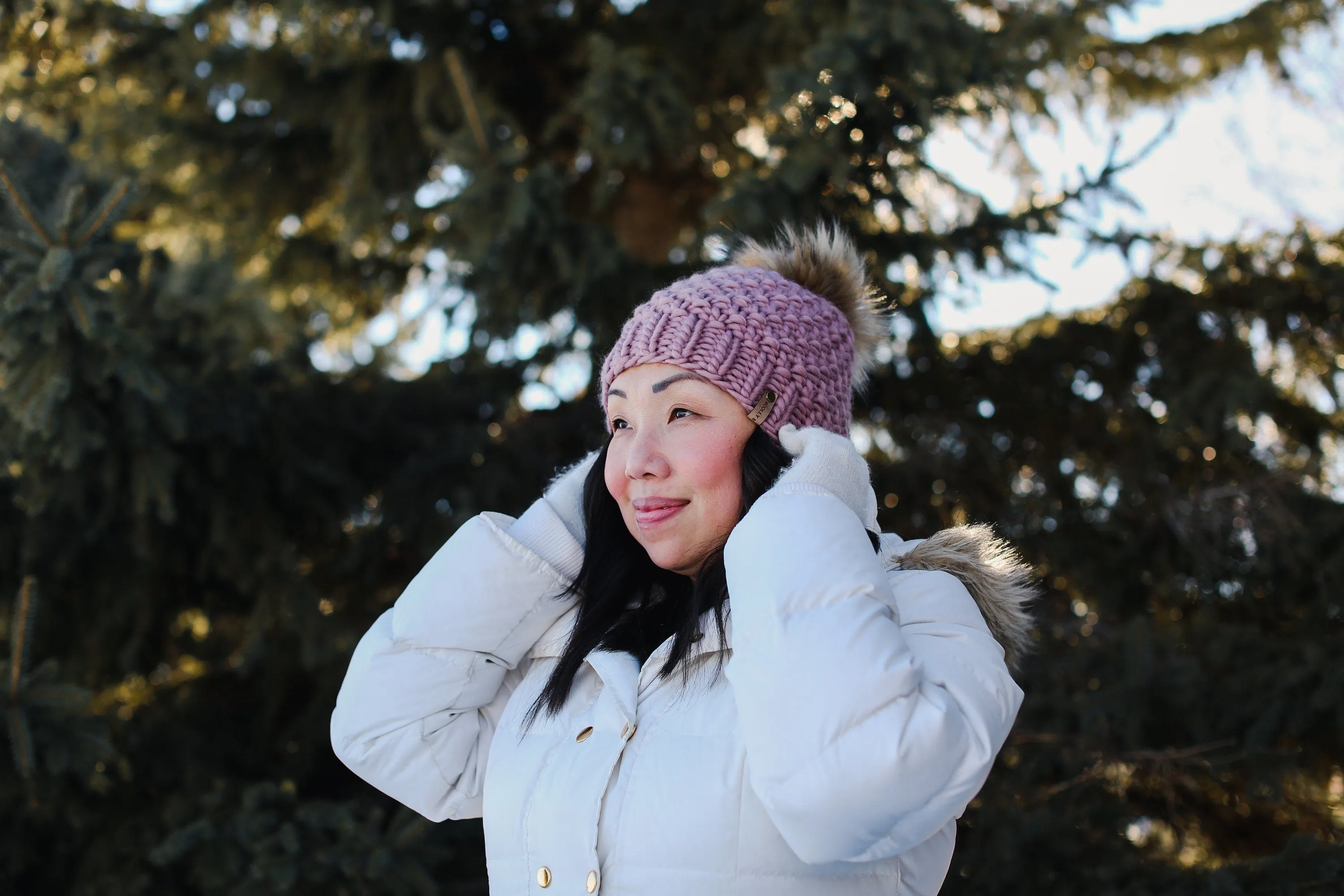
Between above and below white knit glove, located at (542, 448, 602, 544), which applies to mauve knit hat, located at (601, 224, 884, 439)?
above

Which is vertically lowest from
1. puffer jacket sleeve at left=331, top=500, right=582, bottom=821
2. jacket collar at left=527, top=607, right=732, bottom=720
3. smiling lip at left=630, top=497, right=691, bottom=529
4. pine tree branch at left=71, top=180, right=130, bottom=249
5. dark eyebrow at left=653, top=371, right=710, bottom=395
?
puffer jacket sleeve at left=331, top=500, right=582, bottom=821

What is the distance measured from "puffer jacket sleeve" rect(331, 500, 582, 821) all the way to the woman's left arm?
54 centimetres

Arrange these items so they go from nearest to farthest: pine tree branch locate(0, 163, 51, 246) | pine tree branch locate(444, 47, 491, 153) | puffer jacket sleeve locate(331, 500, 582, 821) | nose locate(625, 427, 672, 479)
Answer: nose locate(625, 427, 672, 479) < puffer jacket sleeve locate(331, 500, 582, 821) < pine tree branch locate(0, 163, 51, 246) < pine tree branch locate(444, 47, 491, 153)

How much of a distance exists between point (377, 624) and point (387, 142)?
2816mm

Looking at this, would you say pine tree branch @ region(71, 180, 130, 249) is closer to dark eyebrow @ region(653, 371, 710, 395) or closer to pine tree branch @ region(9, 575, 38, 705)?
pine tree branch @ region(9, 575, 38, 705)

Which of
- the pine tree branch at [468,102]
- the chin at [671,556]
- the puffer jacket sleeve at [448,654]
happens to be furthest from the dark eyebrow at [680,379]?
the pine tree branch at [468,102]

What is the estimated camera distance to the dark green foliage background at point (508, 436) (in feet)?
9.70

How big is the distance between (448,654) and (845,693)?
88cm

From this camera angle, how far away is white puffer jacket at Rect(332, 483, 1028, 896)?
1.46 m

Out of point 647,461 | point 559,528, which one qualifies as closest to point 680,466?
point 647,461

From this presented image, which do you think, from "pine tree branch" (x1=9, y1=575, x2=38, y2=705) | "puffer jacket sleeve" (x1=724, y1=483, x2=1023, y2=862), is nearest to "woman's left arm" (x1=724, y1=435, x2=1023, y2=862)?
"puffer jacket sleeve" (x1=724, y1=483, x2=1023, y2=862)

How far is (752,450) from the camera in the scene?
1.90m

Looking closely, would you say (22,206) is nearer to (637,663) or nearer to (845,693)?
(637,663)

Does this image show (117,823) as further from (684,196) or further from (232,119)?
(684,196)
